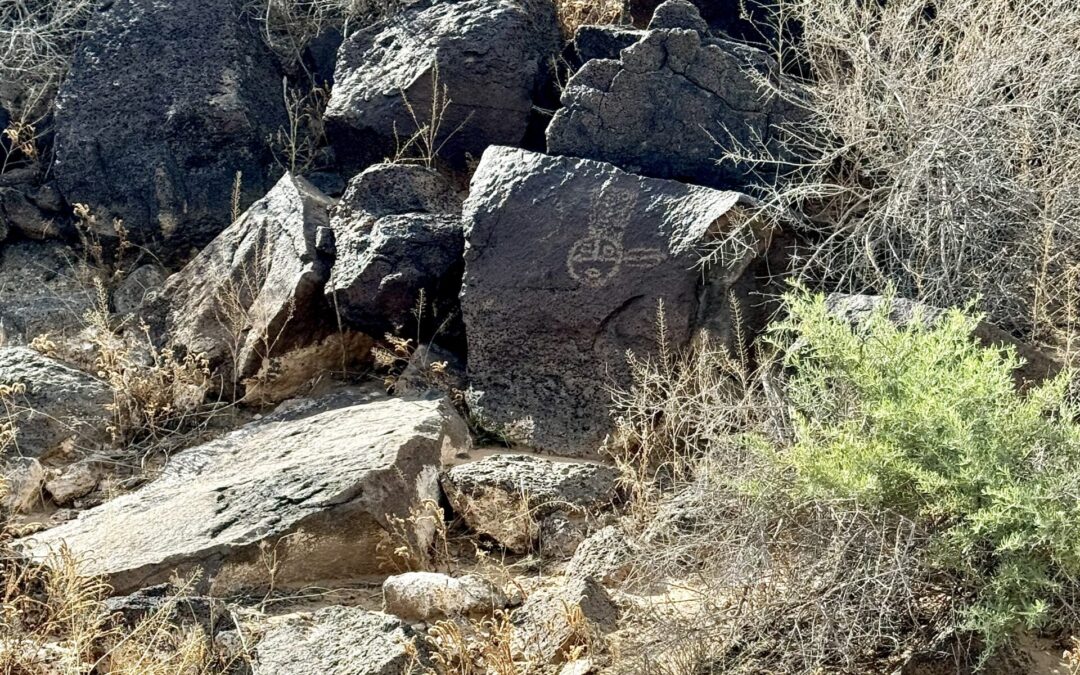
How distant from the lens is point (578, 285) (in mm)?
5094

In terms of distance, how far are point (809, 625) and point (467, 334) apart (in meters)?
1.95

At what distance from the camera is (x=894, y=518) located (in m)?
3.68

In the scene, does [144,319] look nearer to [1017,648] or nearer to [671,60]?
[671,60]

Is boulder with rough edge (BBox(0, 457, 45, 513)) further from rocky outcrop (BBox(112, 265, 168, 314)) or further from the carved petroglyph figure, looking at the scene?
the carved petroglyph figure

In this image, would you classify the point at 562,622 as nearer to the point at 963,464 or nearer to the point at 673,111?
the point at 963,464

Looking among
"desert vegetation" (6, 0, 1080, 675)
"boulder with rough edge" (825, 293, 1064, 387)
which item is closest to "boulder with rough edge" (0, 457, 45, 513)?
"desert vegetation" (6, 0, 1080, 675)

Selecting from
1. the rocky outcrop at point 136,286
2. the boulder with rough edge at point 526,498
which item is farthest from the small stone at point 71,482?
the boulder with rough edge at point 526,498

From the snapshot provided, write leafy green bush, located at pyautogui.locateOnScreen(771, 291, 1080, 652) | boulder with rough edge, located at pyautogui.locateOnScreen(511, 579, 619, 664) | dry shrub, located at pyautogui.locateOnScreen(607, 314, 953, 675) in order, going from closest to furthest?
leafy green bush, located at pyautogui.locateOnScreen(771, 291, 1080, 652)
dry shrub, located at pyautogui.locateOnScreen(607, 314, 953, 675)
boulder with rough edge, located at pyautogui.locateOnScreen(511, 579, 619, 664)

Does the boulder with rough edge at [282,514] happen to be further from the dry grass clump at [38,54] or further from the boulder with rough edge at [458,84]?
the dry grass clump at [38,54]

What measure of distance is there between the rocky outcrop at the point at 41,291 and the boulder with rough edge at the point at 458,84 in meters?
1.36

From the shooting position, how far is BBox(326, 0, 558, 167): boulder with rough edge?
6031mm

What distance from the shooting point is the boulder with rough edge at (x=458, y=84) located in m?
6.03

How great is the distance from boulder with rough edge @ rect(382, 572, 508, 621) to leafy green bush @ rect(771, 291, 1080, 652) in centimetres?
94

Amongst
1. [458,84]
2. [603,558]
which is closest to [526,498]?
[603,558]
